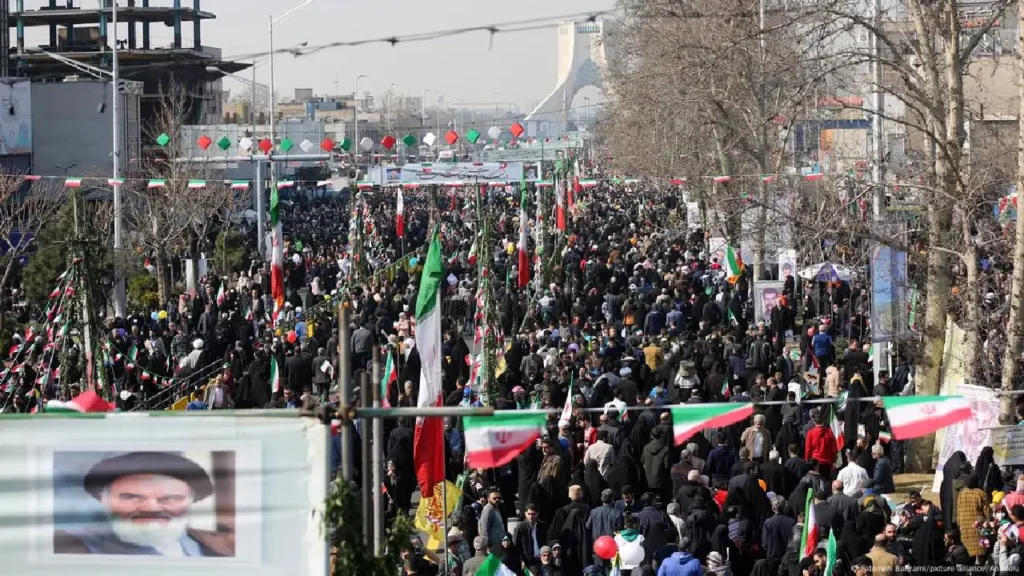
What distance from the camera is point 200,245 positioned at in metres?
41.5

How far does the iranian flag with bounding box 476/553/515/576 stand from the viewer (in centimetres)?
1068

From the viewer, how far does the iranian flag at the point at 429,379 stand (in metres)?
12.4

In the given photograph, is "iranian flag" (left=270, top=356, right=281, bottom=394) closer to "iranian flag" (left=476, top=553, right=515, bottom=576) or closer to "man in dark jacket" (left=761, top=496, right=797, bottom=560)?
"man in dark jacket" (left=761, top=496, right=797, bottom=560)

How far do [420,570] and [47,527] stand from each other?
13.2 ft

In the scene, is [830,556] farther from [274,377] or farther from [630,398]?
[274,377]

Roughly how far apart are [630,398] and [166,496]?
1151 cm

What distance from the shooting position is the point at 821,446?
14852 mm

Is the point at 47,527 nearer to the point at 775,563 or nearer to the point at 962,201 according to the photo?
the point at 775,563

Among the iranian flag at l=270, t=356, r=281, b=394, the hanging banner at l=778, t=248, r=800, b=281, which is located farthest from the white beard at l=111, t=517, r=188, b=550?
the hanging banner at l=778, t=248, r=800, b=281

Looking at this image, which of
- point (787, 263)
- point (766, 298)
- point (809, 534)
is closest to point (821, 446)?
point (809, 534)

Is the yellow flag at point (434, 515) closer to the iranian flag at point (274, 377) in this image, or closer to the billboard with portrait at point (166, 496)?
the billboard with portrait at point (166, 496)

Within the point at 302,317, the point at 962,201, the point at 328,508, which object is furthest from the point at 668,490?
the point at 302,317

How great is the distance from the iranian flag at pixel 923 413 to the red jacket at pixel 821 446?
5.00 meters

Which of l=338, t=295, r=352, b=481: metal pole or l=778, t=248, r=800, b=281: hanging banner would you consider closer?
l=338, t=295, r=352, b=481: metal pole
